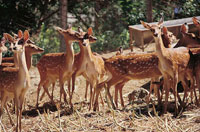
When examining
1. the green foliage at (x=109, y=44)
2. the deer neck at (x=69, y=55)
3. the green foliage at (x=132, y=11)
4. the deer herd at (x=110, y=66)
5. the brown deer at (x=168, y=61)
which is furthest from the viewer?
the green foliage at (x=132, y=11)

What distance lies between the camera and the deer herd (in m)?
6.27

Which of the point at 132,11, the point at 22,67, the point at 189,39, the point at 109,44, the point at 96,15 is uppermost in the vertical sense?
the point at 132,11

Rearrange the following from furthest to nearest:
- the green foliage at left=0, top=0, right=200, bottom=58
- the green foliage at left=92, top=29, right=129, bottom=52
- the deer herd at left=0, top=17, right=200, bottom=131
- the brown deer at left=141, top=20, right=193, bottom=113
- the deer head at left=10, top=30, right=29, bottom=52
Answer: the green foliage at left=92, top=29, right=129, bottom=52 < the green foliage at left=0, top=0, right=200, bottom=58 < the brown deer at left=141, top=20, right=193, bottom=113 < the deer herd at left=0, top=17, right=200, bottom=131 < the deer head at left=10, top=30, right=29, bottom=52

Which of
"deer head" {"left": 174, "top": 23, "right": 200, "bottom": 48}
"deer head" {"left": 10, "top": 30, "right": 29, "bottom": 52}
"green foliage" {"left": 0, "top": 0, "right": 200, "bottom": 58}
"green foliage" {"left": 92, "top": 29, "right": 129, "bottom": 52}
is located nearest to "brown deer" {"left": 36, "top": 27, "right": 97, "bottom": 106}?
"deer head" {"left": 10, "top": 30, "right": 29, "bottom": 52}

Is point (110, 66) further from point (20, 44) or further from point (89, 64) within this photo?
point (20, 44)

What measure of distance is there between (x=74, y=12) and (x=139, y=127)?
1251cm

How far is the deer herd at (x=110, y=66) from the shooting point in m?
6.27

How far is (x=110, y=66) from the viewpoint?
7.72 meters

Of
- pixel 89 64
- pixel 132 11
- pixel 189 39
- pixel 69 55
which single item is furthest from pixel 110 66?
pixel 132 11

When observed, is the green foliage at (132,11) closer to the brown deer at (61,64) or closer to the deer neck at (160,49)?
the brown deer at (61,64)

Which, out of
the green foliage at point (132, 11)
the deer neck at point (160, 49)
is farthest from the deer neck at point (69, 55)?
the green foliage at point (132, 11)

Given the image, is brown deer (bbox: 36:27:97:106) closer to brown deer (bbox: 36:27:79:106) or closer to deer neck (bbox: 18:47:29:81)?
brown deer (bbox: 36:27:79:106)

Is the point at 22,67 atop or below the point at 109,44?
below

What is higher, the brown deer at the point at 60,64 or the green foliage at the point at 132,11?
the green foliage at the point at 132,11
